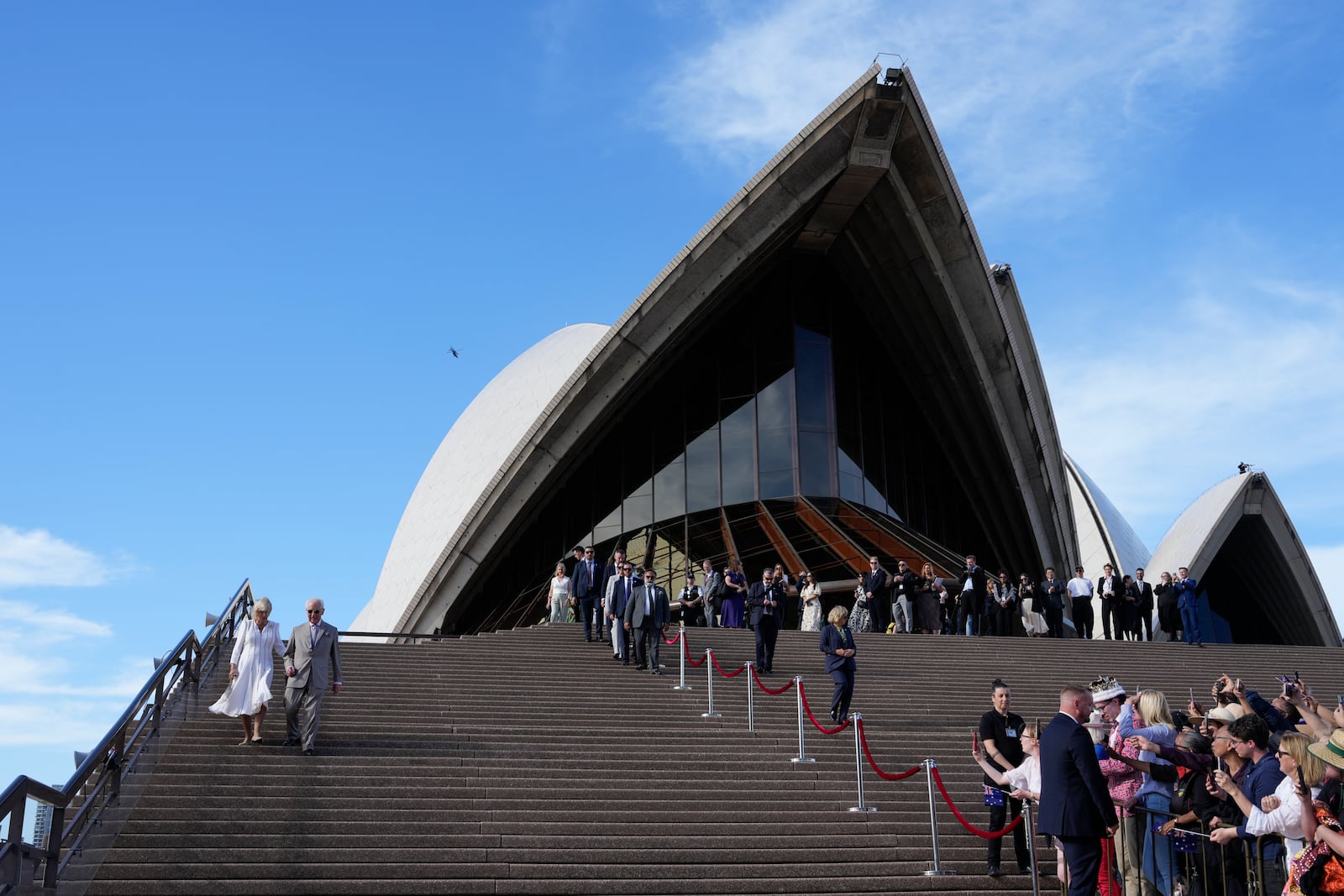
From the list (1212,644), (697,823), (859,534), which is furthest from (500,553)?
(697,823)

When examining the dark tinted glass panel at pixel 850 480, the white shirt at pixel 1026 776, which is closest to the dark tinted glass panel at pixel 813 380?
the dark tinted glass panel at pixel 850 480

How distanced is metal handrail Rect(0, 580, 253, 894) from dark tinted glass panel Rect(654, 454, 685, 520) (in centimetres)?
1503

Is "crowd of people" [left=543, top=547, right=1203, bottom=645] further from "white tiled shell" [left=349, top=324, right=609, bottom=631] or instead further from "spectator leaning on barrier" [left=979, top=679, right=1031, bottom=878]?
"white tiled shell" [left=349, top=324, right=609, bottom=631]

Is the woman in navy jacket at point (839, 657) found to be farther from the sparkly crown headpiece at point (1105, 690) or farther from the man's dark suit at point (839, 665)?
the sparkly crown headpiece at point (1105, 690)

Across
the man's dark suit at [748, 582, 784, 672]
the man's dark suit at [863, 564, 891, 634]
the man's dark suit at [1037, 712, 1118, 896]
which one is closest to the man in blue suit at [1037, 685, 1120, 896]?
the man's dark suit at [1037, 712, 1118, 896]

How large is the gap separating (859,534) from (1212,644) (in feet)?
24.7

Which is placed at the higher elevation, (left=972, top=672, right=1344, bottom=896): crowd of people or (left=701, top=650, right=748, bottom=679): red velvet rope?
(left=701, top=650, right=748, bottom=679): red velvet rope

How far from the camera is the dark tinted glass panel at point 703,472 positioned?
25.6m

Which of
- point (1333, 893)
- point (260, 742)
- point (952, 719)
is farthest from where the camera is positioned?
point (952, 719)

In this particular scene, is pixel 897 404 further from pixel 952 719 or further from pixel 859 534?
pixel 952 719

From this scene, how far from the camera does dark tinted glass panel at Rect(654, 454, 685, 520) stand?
25719mm

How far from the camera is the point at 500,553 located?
2569 centimetres

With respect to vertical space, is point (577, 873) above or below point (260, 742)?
below

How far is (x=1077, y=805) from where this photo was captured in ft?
20.2
